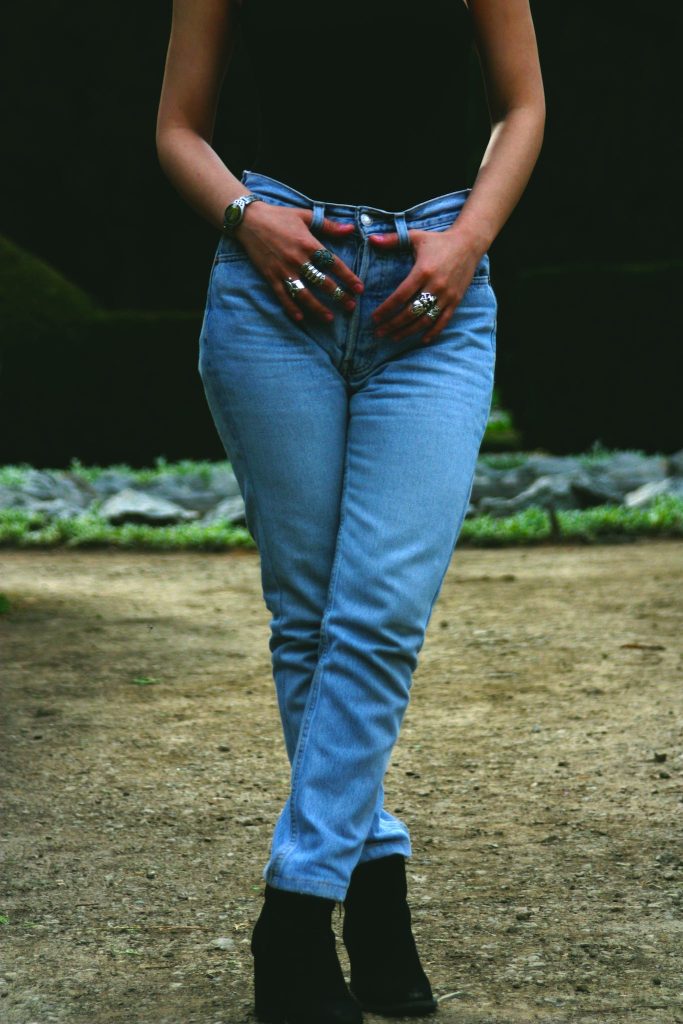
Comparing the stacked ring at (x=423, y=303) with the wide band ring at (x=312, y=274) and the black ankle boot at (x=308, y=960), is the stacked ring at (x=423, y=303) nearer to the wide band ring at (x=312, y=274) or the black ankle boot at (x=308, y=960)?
the wide band ring at (x=312, y=274)

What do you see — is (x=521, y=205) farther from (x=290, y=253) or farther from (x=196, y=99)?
(x=290, y=253)

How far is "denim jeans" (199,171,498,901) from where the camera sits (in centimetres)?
191

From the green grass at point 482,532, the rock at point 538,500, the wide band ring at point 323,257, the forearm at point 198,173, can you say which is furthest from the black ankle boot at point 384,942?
the rock at point 538,500

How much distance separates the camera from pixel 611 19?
49.4ft

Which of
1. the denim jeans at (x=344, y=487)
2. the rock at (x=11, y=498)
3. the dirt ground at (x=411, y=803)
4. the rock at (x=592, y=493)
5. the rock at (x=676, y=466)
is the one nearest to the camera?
the denim jeans at (x=344, y=487)

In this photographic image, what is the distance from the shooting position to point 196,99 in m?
2.15

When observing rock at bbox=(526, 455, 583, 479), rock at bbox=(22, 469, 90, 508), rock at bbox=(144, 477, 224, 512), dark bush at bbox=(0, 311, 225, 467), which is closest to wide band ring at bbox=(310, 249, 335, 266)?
rock at bbox=(144, 477, 224, 512)

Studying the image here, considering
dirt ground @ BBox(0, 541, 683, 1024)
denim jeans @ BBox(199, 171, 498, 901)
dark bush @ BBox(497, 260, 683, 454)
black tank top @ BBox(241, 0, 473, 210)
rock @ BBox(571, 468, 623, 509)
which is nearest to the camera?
denim jeans @ BBox(199, 171, 498, 901)

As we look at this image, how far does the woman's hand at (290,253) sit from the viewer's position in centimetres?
196

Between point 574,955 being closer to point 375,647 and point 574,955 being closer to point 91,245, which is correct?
point 375,647

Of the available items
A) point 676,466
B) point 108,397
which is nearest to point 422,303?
point 676,466

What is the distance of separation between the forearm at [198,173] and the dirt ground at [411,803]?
1.25 meters

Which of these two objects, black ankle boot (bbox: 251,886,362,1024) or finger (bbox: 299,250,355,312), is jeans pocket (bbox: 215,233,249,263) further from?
black ankle boot (bbox: 251,886,362,1024)

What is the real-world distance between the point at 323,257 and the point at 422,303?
0.52 ft
